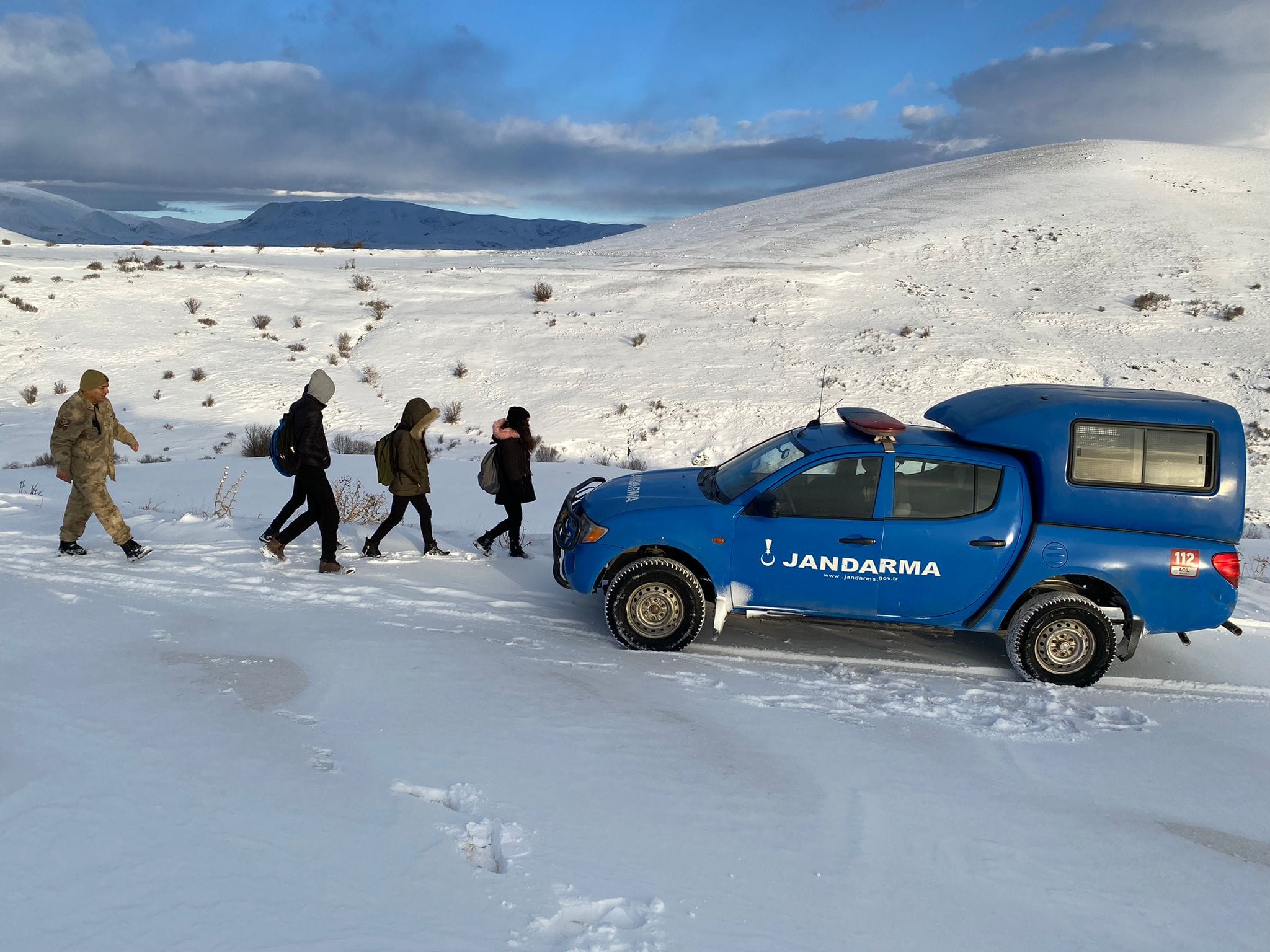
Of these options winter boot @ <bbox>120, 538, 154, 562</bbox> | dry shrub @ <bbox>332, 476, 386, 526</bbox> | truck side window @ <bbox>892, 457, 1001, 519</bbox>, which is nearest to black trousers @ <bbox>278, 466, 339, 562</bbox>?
winter boot @ <bbox>120, 538, 154, 562</bbox>

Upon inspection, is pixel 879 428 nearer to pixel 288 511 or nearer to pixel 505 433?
pixel 505 433

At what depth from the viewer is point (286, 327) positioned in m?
23.5

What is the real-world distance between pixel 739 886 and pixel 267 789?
2149mm

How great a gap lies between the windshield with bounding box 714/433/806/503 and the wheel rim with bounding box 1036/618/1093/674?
2148 mm

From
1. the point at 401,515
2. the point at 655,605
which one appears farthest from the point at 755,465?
the point at 401,515

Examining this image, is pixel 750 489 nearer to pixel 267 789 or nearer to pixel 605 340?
pixel 267 789

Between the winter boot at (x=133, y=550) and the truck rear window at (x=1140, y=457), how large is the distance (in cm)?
777

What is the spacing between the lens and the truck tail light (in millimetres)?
6055

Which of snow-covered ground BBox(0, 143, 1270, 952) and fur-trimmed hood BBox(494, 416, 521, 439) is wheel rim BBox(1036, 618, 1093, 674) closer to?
snow-covered ground BBox(0, 143, 1270, 952)

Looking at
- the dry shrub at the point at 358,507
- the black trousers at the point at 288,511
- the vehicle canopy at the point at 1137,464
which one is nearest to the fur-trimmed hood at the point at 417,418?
the black trousers at the point at 288,511

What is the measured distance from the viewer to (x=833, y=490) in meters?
6.42

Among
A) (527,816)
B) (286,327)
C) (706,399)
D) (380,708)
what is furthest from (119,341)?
(527,816)

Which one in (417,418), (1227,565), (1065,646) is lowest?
(1065,646)

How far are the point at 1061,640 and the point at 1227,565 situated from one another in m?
1.19
